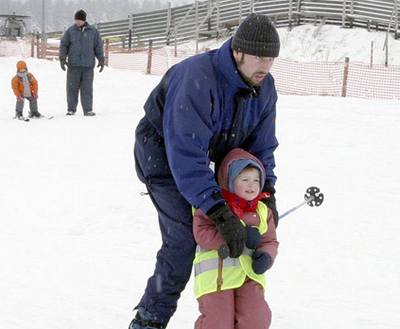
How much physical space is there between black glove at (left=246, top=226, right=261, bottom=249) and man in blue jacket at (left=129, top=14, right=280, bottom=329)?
0.35ft

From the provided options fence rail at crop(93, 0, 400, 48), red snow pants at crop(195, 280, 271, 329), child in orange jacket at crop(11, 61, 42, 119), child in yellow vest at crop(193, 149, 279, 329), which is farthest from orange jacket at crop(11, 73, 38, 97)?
fence rail at crop(93, 0, 400, 48)

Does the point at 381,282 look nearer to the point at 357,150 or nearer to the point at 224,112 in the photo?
the point at 224,112

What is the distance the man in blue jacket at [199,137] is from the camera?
2.47 m

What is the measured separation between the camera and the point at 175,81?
8.41 ft

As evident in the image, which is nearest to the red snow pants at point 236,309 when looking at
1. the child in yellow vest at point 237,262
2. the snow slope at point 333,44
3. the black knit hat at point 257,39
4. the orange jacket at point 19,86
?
the child in yellow vest at point 237,262

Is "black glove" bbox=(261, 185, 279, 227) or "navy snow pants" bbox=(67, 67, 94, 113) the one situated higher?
"black glove" bbox=(261, 185, 279, 227)

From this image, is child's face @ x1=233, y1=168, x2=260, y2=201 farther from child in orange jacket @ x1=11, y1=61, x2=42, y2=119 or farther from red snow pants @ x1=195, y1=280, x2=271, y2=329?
child in orange jacket @ x1=11, y1=61, x2=42, y2=119

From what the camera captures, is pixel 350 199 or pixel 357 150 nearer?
pixel 350 199

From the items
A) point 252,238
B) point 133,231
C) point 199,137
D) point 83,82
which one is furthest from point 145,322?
point 83,82

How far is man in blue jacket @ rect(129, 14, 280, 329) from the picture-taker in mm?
2473

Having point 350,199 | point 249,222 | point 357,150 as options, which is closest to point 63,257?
point 249,222

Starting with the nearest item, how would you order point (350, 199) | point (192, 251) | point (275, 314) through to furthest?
point (192, 251) → point (275, 314) → point (350, 199)

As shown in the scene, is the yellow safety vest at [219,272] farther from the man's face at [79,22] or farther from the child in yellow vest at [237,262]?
the man's face at [79,22]

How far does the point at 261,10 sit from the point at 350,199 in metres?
26.2
